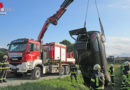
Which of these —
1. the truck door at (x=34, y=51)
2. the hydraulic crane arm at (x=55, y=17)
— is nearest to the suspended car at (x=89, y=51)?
the truck door at (x=34, y=51)

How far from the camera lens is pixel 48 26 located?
53.8 ft

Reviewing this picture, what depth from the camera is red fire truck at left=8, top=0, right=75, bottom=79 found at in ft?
38.8

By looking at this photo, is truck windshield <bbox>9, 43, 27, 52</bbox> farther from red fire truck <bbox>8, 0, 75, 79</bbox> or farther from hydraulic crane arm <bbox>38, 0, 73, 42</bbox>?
hydraulic crane arm <bbox>38, 0, 73, 42</bbox>

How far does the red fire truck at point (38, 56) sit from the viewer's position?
11.8 meters

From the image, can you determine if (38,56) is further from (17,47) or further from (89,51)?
(89,51)

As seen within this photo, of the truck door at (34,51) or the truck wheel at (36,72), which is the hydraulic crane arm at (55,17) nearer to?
the truck door at (34,51)

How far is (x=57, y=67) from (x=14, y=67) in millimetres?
4669

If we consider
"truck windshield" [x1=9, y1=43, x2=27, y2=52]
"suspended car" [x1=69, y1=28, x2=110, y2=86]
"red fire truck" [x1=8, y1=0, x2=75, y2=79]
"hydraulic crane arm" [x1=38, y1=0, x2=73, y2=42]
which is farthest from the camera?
"hydraulic crane arm" [x1=38, y1=0, x2=73, y2=42]

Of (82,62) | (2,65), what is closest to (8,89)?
(82,62)

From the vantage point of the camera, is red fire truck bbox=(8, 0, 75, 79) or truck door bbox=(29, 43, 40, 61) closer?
red fire truck bbox=(8, 0, 75, 79)

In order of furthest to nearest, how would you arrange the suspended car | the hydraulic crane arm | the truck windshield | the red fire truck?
the hydraulic crane arm, the truck windshield, the red fire truck, the suspended car

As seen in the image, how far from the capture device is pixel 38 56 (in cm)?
1303

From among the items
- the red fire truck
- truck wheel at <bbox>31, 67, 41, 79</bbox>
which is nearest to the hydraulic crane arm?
the red fire truck

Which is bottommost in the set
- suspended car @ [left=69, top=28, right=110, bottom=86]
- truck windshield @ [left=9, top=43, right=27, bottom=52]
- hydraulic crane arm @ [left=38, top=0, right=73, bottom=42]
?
suspended car @ [left=69, top=28, right=110, bottom=86]
